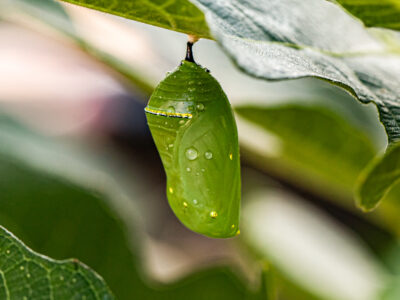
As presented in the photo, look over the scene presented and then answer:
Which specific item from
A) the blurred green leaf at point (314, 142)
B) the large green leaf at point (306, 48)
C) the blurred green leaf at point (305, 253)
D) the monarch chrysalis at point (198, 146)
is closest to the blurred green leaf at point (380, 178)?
the large green leaf at point (306, 48)

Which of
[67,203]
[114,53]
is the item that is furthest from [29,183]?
[114,53]

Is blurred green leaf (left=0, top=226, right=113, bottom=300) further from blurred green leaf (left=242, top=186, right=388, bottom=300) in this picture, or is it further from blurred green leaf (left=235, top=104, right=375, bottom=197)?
blurred green leaf (left=242, top=186, right=388, bottom=300)

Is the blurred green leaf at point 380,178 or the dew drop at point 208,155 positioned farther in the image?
the dew drop at point 208,155

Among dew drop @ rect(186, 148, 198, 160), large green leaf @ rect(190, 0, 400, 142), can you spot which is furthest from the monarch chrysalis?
large green leaf @ rect(190, 0, 400, 142)

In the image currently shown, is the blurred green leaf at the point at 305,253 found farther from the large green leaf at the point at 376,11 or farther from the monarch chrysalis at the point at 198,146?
the large green leaf at the point at 376,11

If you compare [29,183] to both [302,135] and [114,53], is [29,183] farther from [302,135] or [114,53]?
[302,135]
